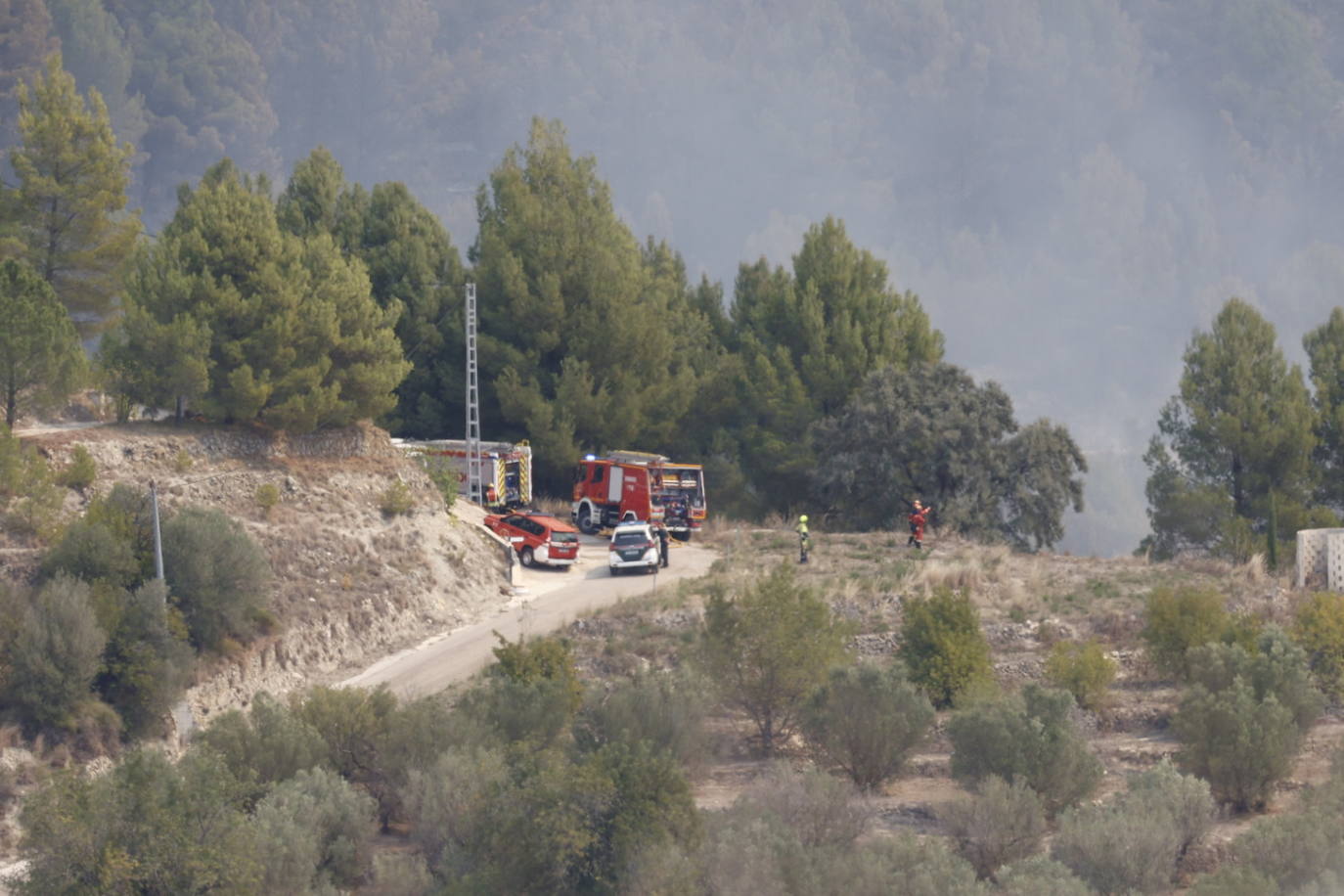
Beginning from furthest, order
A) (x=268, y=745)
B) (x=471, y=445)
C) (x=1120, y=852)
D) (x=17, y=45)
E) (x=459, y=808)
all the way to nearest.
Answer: (x=17, y=45) → (x=471, y=445) → (x=268, y=745) → (x=459, y=808) → (x=1120, y=852)

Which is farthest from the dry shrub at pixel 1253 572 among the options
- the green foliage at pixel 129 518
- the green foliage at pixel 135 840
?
the green foliage at pixel 135 840

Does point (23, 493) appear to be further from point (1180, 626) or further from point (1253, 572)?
point (1253, 572)

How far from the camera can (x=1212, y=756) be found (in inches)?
975

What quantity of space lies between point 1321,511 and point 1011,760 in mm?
33826

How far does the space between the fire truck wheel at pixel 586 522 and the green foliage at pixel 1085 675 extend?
2062 centimetres

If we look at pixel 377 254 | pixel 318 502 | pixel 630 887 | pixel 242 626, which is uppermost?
pixel 377 254

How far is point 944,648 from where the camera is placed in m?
31.0

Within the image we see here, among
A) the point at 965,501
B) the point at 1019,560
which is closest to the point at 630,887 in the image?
the point at 1019,560

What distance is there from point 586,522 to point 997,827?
2896cm

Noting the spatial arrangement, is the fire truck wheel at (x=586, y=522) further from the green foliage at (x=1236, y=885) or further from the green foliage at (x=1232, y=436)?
the green foliage at (x=1236, y=885)

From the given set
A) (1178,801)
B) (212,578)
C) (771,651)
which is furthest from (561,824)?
(212,578)

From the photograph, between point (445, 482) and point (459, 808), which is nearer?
point (459, 808)

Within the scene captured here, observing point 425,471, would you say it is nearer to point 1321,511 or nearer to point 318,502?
point 318,502

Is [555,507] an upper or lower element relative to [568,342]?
lower
